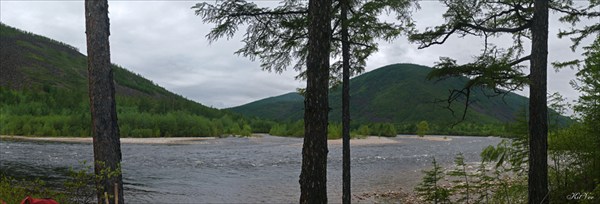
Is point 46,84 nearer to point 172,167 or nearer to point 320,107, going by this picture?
point 172,167

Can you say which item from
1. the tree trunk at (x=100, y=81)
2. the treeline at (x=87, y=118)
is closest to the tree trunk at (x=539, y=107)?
the tree trunk at (x=100, y=81)

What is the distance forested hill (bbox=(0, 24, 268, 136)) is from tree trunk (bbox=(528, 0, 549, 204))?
168ft

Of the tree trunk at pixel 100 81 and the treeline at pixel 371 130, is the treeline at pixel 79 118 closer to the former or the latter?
the treeline at pixel 371 130

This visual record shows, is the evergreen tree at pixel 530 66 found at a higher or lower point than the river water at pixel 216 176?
higher

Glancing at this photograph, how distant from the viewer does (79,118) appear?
51500mm

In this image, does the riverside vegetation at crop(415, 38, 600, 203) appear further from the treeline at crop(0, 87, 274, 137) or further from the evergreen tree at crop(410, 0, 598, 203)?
the treeline at crop(0, 87, 274, 137)

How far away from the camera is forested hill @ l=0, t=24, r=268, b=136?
50031mm

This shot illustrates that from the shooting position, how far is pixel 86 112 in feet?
181

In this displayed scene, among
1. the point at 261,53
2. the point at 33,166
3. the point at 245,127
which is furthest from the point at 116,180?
the point at 245,127

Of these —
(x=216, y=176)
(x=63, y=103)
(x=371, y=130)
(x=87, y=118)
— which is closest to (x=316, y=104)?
(x=216, y=176)

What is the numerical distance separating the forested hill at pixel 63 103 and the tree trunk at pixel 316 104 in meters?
50.1

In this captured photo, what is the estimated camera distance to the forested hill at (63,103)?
1970 inches

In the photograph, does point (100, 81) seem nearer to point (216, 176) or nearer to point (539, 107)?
point (539, 107)

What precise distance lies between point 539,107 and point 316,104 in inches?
192
